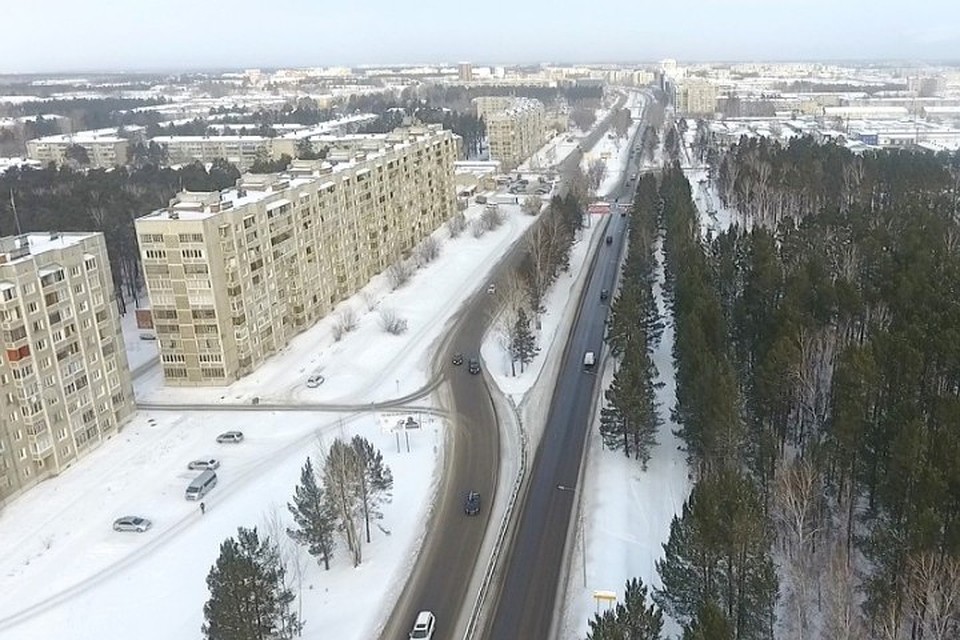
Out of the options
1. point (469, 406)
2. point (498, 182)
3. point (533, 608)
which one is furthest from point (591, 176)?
point (533, 608)

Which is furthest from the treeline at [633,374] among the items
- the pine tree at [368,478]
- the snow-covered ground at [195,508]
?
the pine tree at [368,478]

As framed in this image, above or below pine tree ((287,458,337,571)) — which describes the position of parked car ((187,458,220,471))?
below

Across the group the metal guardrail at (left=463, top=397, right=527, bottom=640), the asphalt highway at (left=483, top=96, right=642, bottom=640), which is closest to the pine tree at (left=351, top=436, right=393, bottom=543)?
the metal guardrail at (left=463, top=397, right=527, bottom=640)

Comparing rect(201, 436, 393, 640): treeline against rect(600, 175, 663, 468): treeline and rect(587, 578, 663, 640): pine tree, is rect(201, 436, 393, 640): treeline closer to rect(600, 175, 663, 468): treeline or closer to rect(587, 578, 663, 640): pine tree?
rect(587, 578, 663, 640): pine tree

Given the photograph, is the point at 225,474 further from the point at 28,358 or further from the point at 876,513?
the point at 876,513

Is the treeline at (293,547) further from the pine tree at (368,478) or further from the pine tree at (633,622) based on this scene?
the pine tree at (633,622)
